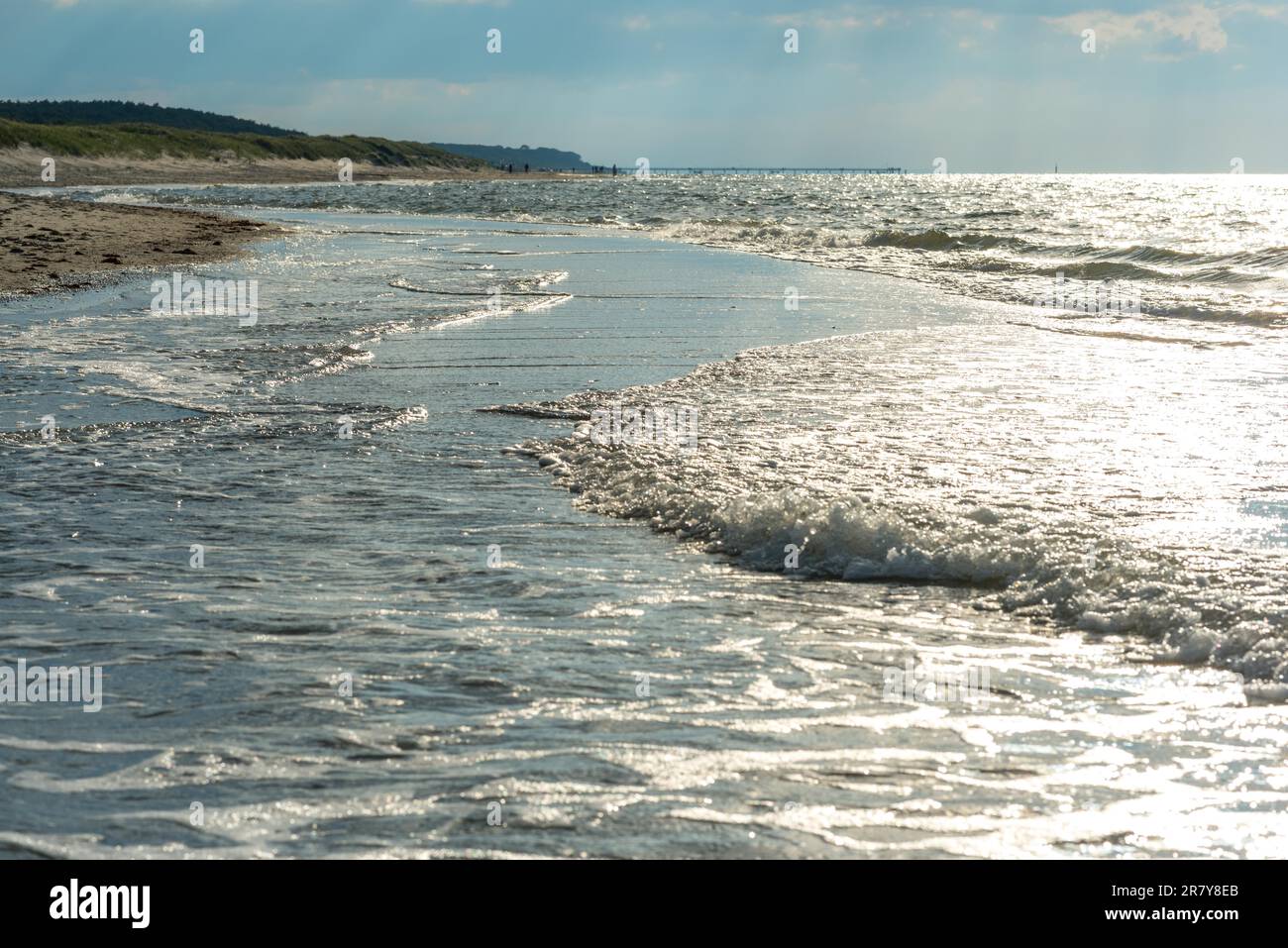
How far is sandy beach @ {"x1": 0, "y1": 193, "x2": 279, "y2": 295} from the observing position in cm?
2133

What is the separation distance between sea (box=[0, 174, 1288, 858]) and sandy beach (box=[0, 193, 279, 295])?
8444 millimetres

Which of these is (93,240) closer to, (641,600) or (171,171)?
(641,600)

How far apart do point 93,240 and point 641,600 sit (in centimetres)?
2618

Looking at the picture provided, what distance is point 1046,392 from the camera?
11.5m

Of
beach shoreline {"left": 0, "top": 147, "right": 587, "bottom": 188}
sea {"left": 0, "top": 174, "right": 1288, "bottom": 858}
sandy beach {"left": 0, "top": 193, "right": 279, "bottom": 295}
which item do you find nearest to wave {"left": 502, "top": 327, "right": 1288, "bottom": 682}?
sea {"left": 0, "top": 174, "right": 1288, "bottom": 858}

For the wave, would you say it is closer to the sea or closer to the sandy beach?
the sea

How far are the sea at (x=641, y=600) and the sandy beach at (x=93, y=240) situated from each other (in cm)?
844

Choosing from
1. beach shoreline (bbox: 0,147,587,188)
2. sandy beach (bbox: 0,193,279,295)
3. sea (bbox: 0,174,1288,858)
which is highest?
beach shoreline (bbox: 0,147,587,188)

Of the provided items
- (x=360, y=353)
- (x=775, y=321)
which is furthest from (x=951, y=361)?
(x=360, y=353)

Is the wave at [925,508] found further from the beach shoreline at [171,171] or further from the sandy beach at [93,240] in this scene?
the beach shoreline at [171,171]

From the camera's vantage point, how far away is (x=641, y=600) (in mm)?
5801
